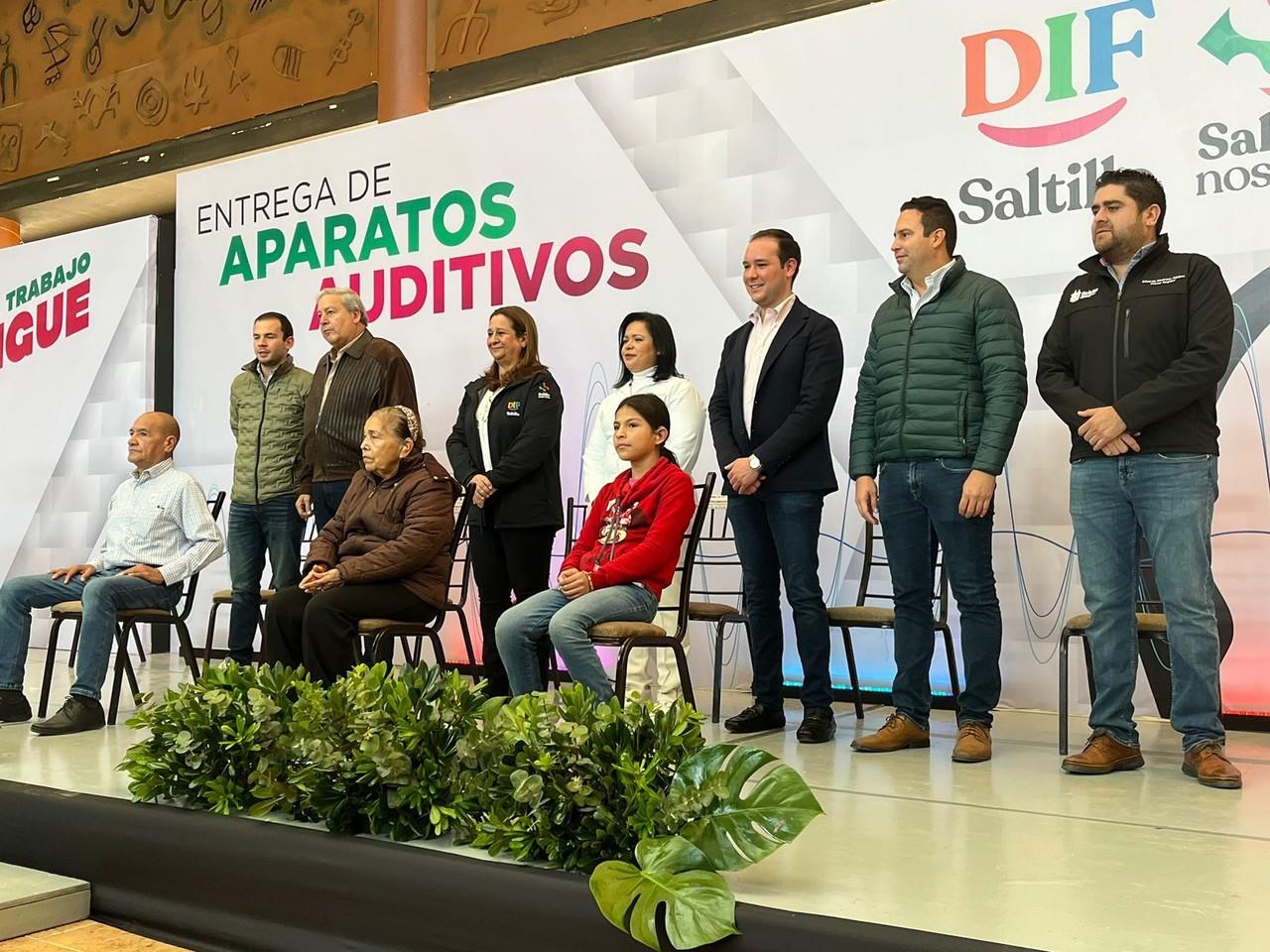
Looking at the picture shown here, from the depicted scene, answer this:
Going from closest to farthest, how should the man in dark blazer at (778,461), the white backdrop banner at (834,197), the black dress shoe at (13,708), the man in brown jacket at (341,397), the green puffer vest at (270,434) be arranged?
the man in dark blazer at (778,461), the white backdrop banner at (834,197), the black dress shoe at (13,708), the man in brown jacket at (341,397), the green puffer vest at (270,434)

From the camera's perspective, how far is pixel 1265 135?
158 inches

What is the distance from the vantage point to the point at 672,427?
4395 mm

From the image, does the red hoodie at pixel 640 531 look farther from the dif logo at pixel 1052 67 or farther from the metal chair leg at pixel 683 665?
the dif logo at pixel 1052 67

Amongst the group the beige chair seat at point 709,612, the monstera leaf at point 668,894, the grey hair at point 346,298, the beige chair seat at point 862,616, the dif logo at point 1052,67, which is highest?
the dif logo at point 1052,67

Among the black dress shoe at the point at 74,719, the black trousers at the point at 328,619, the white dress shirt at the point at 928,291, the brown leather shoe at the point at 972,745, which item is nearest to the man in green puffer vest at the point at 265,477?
the black dress shoe at the point at 74,719

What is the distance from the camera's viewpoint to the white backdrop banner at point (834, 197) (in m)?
4.11

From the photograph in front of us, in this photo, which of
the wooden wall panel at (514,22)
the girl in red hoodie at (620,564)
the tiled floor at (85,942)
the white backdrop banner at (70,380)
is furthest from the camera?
the white backdrop banner at (70,380)

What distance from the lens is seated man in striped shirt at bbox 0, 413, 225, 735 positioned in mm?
4211

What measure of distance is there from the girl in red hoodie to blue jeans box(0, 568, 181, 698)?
55.9 inches

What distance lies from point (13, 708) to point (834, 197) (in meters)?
3.54

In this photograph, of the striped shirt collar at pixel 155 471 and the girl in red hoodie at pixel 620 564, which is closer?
the girl in red hoodie at pixel 620 564

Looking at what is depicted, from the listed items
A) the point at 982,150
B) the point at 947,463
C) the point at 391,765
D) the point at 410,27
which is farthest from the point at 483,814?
the point at 410,27

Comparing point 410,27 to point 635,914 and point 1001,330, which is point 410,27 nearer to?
point 1001,330

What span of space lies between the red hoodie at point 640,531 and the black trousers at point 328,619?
55cm
